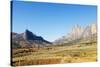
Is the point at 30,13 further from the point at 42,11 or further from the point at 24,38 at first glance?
the point at 24,38

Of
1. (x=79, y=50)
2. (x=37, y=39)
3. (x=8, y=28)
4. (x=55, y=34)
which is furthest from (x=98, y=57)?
(x=8, y=28)

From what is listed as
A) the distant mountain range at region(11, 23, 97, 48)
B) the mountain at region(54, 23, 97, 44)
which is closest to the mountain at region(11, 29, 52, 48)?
the distant mountain range at region(11, 23, 97, 48)

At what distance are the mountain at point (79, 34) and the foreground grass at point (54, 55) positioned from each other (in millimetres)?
78

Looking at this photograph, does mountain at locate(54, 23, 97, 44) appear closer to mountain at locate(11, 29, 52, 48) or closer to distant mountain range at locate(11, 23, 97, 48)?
distant mountain range at locate(11, 23, 97, 48)

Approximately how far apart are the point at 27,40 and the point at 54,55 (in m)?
0.37

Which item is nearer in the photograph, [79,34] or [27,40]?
[27,40]

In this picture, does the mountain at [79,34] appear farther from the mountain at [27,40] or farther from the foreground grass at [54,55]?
the mountain at [27,40]

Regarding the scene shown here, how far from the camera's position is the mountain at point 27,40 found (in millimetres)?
2195

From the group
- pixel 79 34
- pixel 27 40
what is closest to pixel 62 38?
pixel 79 34

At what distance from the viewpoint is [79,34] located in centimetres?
240

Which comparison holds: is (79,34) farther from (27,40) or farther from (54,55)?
(27,40)

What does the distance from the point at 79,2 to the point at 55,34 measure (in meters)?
0.51

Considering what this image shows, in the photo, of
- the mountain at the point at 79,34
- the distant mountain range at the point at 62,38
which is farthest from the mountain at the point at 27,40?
the mountain at the point at 79,34

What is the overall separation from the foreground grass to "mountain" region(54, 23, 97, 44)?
0.26 ft
